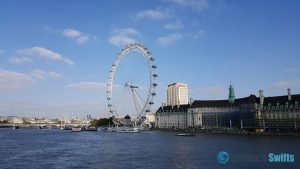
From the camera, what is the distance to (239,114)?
131625 mm

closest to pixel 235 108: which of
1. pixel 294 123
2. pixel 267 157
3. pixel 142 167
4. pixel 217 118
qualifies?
pixel 217 118

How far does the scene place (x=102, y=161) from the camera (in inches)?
1902

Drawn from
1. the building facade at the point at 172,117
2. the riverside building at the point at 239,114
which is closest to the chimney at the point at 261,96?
the riverside building at the point at 239,114

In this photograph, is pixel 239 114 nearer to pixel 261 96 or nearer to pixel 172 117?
pixel 261 96

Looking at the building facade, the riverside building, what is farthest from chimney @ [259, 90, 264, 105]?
the building facade

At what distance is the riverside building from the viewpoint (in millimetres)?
109906

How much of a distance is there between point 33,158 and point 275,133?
70.6 meters

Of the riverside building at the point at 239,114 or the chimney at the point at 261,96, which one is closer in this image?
the riverside building at the point at 239,114

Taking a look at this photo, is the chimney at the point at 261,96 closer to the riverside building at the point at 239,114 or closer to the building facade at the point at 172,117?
the riverside building at the point at 239,114

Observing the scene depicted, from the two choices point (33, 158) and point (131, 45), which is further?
point (131, 45)

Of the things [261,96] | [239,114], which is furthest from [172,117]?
[261,96]

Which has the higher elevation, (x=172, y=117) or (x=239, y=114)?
(x=239, y=114)

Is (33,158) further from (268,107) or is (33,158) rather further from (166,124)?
(166,124)

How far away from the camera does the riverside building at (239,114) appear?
109906 millimetres
